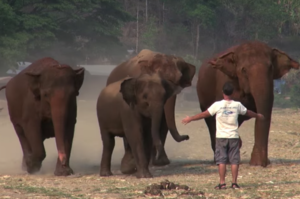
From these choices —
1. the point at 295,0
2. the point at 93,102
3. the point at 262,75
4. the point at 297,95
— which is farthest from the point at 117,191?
the point at 295,0

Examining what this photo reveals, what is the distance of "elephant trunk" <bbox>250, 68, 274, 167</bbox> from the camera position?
637 inches

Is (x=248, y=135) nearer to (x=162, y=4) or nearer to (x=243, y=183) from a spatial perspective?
(x=243, y=183)

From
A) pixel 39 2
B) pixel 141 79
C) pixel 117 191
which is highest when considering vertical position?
pixel 39 2

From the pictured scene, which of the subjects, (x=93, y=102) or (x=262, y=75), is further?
(x=93, y=102)

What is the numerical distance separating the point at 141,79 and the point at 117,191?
10.2 feet

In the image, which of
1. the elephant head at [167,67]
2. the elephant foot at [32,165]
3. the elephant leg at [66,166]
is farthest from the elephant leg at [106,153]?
the elephant head at [167,67]

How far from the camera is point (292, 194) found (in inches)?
478

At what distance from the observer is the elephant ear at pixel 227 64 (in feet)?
55.5

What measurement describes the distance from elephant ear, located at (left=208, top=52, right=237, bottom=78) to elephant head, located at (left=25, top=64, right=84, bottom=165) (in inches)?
98.8

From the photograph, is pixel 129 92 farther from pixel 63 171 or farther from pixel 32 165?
pixel 32 165

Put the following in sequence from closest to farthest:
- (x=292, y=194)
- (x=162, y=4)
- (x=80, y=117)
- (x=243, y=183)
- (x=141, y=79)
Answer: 1. (x=292, y=194)
2. (x=243, y=183)
3. (x=141, y=79)
4. (x=80, y=117)
5. (x=162, y=4)

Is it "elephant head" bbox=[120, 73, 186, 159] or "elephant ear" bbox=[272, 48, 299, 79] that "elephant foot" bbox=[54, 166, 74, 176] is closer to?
"elephant head" bbox=[120, 73, 186, 159]

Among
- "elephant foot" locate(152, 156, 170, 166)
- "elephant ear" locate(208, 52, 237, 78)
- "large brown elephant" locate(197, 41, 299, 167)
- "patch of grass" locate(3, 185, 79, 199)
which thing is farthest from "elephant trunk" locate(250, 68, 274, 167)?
"patch of grass" locate(3, 185, 79, 199)

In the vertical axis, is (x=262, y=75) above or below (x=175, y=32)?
below
